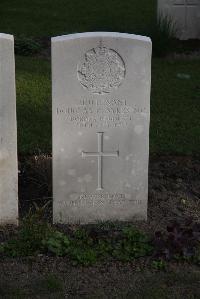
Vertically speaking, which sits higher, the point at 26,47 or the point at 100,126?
the point at 26,47

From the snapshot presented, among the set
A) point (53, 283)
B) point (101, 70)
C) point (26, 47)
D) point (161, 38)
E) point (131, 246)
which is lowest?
point (53, 283)

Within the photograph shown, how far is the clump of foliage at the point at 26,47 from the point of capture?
10.9 m

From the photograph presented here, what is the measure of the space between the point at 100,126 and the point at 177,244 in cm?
105

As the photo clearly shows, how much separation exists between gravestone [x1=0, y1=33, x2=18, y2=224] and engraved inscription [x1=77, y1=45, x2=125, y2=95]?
51 cm

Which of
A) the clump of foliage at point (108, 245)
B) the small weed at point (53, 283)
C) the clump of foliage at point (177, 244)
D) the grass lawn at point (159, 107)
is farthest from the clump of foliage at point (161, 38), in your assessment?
the small weed at point (53, 283)

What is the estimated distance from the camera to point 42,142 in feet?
23.0

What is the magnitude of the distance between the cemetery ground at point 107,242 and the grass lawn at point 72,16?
4859mm

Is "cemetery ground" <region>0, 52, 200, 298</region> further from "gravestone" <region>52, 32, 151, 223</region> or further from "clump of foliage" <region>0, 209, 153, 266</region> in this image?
"gravestone" <region>52, 32, 151, 223</region>

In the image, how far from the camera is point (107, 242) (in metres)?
4.96

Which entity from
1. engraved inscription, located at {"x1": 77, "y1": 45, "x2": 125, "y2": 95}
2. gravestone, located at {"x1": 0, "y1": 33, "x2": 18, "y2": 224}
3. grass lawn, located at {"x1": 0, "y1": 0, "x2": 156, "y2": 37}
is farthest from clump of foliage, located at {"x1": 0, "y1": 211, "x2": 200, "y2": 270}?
grass lawn, located at {"x1": 0, "y1": 0, "x2": 156, "y2": 37}

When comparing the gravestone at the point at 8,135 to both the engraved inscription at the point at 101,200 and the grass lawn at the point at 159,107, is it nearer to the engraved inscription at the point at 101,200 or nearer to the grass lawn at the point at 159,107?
the engraved inscription at the point at 101,200

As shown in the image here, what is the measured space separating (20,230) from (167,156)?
6.99 feet

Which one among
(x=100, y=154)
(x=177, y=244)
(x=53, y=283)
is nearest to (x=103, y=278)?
(x=53, y=283)

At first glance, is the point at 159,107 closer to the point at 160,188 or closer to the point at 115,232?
the point at 160,188
